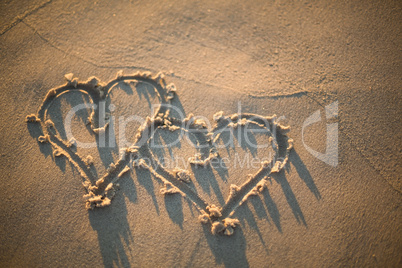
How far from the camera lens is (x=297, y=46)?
2.00m

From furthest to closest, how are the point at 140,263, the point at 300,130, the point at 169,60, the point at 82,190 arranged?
the point at 169,60 → the point at 300,130 → the point at 82,190 → the point at 140,263

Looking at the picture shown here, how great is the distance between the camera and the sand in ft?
5.18

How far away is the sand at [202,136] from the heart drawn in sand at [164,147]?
0.01 metres

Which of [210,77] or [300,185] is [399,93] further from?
[210,77]

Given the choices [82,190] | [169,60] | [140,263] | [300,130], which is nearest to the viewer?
[140,263]

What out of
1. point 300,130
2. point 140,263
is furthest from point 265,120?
point 140,263

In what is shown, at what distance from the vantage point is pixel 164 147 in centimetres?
176

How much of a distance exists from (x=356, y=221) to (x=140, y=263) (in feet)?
4.74

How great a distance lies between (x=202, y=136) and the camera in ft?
5.83

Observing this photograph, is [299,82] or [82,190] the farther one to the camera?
[299,82]

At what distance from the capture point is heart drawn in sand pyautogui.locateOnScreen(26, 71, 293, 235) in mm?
1645

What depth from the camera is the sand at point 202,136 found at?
158 cm

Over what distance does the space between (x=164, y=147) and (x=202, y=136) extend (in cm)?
29

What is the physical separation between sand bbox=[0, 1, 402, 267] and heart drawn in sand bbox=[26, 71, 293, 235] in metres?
0.01
